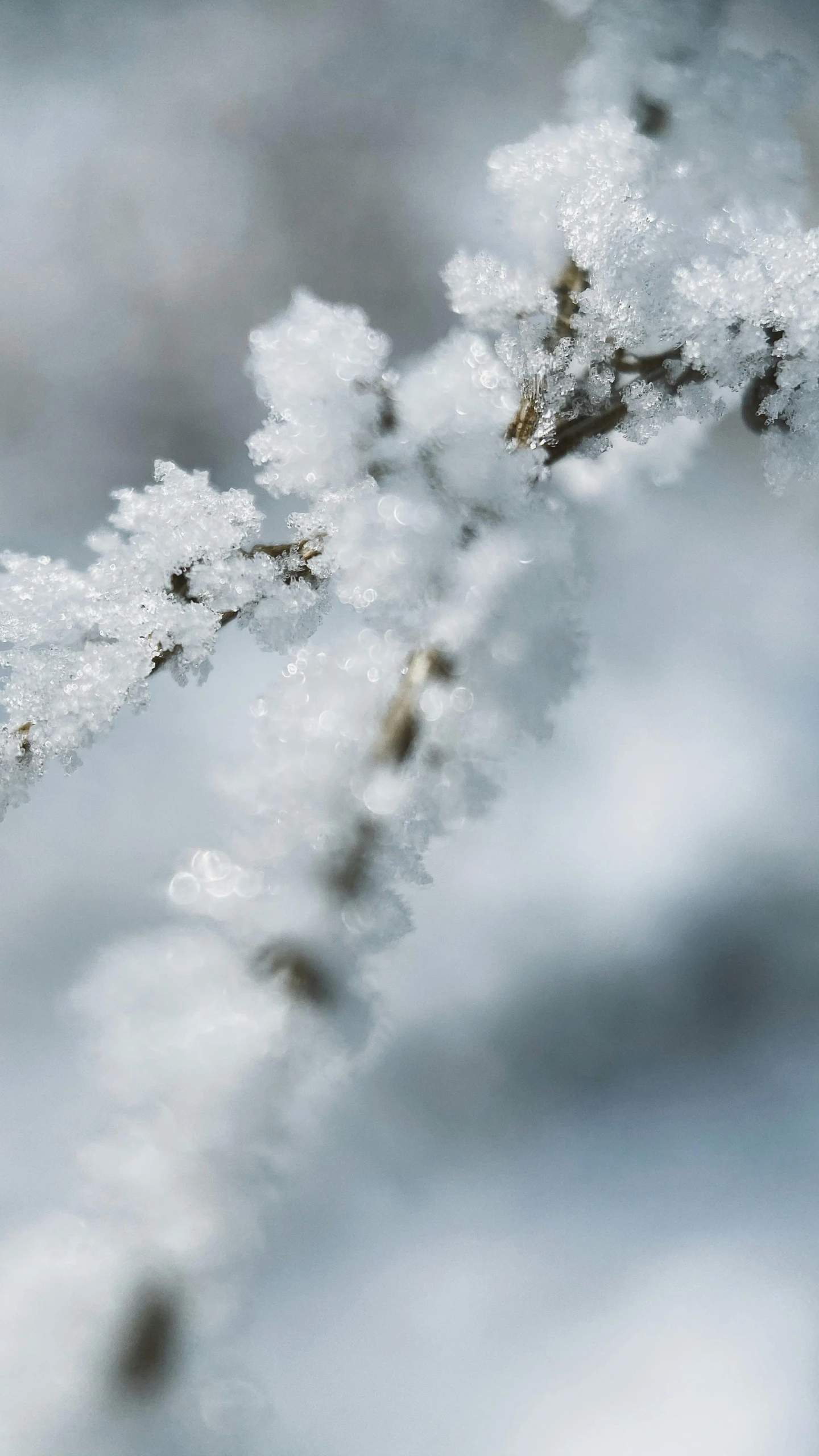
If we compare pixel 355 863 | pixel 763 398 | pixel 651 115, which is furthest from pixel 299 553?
pixel 651 115

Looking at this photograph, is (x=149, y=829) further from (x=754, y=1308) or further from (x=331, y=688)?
(x=754, y=1308)

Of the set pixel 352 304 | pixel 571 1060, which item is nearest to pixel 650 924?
pixel 571 1060

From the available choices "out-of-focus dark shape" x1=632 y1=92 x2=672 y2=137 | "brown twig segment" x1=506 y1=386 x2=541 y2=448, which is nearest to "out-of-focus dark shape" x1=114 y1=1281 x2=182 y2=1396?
"brown twig segment" x1=506 y1=386 x2=541 y2=448

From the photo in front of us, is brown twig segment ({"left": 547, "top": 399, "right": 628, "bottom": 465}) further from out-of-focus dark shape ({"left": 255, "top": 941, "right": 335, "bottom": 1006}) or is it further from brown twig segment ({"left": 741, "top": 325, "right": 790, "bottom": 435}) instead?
out-of-focus dark shape ({"left": 255, "top": 941, "right": 335, "bottom": 1006})

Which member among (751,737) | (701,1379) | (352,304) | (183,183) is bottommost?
(701,1379)

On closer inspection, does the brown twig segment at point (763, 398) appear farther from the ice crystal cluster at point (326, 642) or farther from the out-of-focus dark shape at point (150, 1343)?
the out-of-focus dark shape at point (150, 1343)

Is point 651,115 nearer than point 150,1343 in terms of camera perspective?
No

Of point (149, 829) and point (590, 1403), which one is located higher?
point (149, 829)

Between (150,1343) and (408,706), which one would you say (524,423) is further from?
(150,1343)
